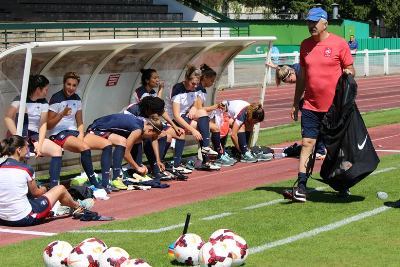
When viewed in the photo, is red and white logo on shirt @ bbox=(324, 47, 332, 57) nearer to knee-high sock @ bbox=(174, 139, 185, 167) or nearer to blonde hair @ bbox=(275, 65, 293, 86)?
blonde hair @ bbox=(275, 65, 293, 86)

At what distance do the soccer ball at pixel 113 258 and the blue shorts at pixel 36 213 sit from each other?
2940 mm

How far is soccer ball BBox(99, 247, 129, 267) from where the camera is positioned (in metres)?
6.98

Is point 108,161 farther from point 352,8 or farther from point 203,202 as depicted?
point 352,8

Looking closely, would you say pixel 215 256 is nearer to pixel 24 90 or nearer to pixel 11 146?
pixel 11 146

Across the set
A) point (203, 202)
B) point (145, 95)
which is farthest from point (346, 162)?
point (145, 95)

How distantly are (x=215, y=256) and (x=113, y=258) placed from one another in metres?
Answer: 0.82

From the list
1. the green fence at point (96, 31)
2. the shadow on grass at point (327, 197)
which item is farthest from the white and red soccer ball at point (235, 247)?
the green fence at point (96, 31)

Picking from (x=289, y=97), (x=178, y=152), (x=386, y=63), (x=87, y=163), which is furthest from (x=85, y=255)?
(x=386, y=63)

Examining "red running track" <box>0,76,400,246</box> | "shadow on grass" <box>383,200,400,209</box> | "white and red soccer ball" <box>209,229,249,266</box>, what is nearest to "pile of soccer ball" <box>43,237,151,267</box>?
"white and red soccer ball" <box>209,229,249,266</box>

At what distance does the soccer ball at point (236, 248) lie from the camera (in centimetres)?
727

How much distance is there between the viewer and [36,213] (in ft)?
32.4

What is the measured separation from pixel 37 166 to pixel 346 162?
5.05m

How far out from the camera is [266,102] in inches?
1172

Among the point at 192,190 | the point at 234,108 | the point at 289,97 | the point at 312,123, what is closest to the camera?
the point at 312,123
